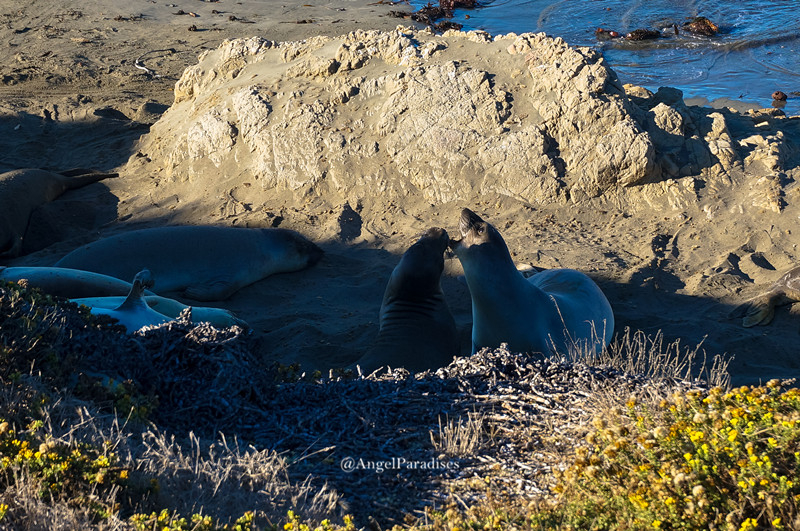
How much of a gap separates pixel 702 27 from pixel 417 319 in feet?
50.4

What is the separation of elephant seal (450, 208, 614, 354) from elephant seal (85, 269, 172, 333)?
2232 millimetres

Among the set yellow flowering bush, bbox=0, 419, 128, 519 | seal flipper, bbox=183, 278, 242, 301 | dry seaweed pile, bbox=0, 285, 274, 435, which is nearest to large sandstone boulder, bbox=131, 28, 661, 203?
seal flipper, bbox=183, 278, 242, 301

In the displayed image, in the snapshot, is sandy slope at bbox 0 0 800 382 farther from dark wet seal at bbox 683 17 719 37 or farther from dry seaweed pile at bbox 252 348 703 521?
dark wet seal at bbox 683 17 719 37

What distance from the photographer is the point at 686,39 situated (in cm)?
1792

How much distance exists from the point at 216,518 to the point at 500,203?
17.7 feet

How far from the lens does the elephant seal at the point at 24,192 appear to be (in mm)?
8188

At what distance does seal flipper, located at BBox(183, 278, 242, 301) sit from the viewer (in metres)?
7.13

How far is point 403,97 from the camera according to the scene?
8.31 meters

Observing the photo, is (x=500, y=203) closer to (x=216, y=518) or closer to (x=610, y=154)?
(x=610, y=154)

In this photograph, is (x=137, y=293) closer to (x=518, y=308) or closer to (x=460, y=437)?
(x=518, y=308)

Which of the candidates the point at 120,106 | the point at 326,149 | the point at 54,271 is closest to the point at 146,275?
the point at 54,271

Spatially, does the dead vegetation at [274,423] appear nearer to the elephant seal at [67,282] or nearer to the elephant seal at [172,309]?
the elephant seal at [172,309]

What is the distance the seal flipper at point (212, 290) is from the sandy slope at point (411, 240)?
10 centimetres

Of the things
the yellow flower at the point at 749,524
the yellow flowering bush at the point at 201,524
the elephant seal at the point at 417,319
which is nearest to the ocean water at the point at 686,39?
the elephant seal at the point at 417,319
